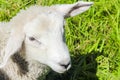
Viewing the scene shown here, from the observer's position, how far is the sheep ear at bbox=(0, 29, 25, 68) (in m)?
4.09

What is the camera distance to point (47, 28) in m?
4.14

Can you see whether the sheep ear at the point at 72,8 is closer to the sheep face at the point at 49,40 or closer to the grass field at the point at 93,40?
the sheep face at the point at 49,40

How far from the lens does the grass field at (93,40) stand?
5480mm

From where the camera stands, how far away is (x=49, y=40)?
4121mm

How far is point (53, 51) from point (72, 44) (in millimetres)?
1533

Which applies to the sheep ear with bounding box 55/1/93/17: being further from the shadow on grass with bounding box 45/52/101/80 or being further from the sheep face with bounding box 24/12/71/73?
the shadow on grass with bounding box 45/52/101/80

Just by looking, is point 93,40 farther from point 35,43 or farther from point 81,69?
point 35,43

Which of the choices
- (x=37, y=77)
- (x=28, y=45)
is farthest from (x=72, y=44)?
(x=28, y=45)

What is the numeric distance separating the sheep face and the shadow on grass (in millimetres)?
1250

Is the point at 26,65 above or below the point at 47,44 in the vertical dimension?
below

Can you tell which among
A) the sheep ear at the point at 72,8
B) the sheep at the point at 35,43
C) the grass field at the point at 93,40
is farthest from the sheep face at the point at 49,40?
the grass field at the point at 93,40

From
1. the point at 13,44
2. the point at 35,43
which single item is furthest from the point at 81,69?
the point at 13,44

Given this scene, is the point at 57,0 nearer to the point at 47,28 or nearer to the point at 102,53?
the point at 102,53

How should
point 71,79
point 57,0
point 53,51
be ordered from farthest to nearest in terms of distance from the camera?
point 57,0, point 71,79, point 53,51
